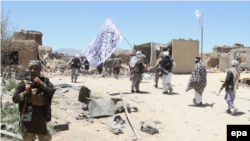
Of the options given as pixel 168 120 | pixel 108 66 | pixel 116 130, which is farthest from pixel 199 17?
pixel 116 130

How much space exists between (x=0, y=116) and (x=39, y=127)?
2325 mm

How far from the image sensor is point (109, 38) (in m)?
7.41

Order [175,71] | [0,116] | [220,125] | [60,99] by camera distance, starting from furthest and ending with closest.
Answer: [175,71]
[60,99]
[220,125]
[0,116]

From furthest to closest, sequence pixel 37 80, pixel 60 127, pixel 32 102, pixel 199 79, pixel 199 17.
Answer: pixel 199 17, pixel 199 79, pixel 60 127, pixel 32 102, pixel 37 80

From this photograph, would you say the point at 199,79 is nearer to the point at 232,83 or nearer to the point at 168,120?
the point at 232,83

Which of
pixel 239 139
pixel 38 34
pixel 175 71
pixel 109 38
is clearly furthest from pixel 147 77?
pixel 38 34

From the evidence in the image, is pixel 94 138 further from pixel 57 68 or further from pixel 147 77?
pixel 57 68

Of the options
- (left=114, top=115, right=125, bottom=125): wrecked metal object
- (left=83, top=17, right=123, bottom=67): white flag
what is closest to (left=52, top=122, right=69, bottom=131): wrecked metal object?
(left=114, top=115, right=125, bottom=125): wrecked metal object

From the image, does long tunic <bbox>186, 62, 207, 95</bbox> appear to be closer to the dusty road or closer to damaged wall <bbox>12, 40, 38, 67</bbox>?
the dusty road

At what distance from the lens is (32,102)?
271 cm

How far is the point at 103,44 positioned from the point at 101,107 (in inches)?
107

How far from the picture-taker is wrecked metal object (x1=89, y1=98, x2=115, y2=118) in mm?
5309

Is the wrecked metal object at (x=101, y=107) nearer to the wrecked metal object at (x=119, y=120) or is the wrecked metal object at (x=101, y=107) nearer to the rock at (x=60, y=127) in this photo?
the wrecked metal object at (x=119, y=120)

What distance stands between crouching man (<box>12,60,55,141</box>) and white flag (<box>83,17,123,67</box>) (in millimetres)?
4390
